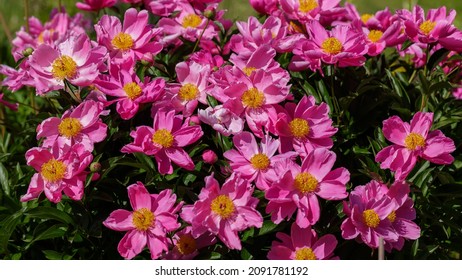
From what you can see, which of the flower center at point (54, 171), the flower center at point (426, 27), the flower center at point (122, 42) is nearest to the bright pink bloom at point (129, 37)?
the flower center at point (122, 42)

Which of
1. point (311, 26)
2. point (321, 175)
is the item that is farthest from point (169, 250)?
point (311, 26)

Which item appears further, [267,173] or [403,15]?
[403,15]

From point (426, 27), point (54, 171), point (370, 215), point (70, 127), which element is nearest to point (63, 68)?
point (70, 127)

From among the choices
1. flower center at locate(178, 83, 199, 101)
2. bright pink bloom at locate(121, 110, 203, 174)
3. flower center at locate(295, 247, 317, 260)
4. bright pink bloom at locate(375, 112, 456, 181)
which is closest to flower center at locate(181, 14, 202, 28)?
flower center at locate(178, 83, 199, 101)

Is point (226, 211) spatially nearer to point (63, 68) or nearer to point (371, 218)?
point (371, 218)
